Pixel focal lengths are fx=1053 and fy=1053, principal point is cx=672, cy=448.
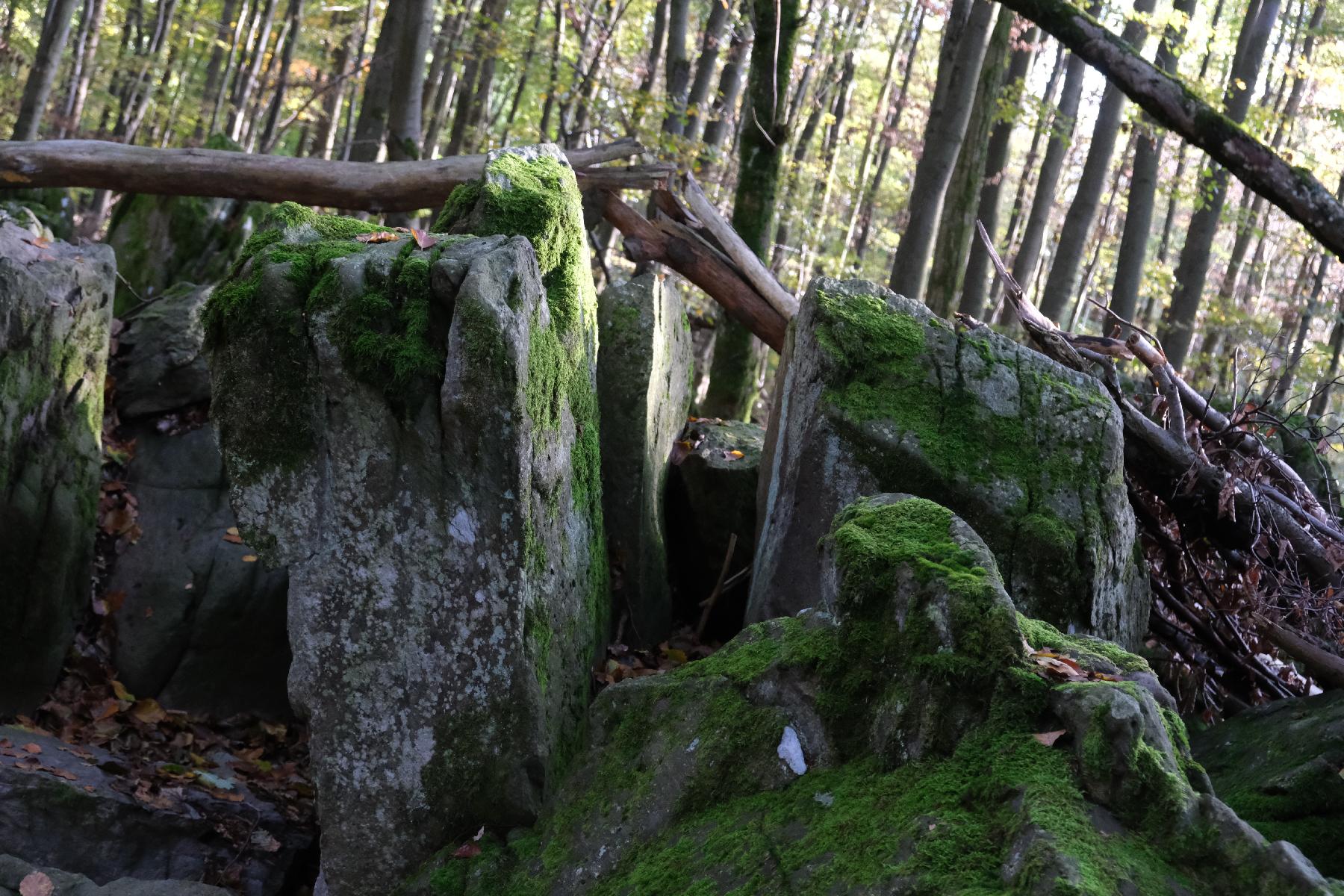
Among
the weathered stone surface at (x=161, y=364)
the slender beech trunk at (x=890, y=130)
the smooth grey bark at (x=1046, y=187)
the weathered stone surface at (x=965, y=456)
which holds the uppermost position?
the slender beech trunk at (x=890, y=130)

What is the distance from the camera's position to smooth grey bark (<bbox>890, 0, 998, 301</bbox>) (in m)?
11.6

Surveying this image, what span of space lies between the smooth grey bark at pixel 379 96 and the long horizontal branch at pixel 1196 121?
7.39 meters

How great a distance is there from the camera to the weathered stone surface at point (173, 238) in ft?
31.6

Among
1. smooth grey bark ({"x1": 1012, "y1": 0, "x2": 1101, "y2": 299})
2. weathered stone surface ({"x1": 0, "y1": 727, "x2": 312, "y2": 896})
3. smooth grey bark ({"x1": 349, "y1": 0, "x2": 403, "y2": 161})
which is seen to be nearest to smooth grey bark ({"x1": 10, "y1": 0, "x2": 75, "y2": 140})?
smooth grey bark ({"x1": 349, "y1": 0, "x2": 403, "y2": 161})

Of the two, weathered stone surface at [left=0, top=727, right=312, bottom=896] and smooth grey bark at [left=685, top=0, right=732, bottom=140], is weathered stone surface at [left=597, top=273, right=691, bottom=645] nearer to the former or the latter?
weathered stone surface at [left=0, top=727, right=312, bottom=896]

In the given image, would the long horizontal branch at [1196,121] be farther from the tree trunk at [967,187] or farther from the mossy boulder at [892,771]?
the tree trunk at [967,187]

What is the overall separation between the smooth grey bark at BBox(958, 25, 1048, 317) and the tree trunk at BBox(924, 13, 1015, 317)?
2.50ft

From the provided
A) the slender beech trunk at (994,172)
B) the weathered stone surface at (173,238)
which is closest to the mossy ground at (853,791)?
the weathered stone surface at (173,238)

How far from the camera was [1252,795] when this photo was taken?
4395 mm

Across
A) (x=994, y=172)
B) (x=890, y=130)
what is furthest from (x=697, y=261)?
(x=890, y=130)

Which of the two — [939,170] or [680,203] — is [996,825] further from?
[939,170]

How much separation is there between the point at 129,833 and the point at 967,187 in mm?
10488

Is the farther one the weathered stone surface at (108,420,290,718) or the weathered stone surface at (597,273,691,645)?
the weathered stone surface at (108,420,290,718)

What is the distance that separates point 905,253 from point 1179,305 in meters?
5.74
